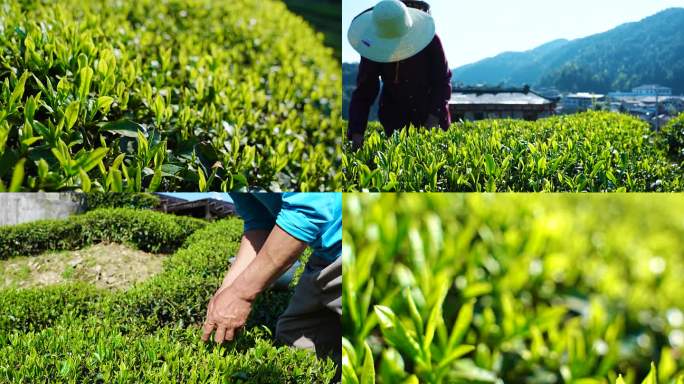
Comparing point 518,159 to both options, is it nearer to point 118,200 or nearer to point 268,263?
point 268,263

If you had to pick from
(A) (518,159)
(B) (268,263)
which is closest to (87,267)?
(B) (268,263)

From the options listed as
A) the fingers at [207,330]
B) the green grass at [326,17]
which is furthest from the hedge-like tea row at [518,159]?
the green grass at [326,17]

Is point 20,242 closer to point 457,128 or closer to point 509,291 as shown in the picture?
point 509,291

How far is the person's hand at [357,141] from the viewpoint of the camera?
385 cm

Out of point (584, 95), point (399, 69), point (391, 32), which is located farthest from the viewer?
point (584, 95)

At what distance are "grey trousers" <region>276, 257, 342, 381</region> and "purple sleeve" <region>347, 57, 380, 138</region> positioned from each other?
1.28 m

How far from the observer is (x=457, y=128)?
3965 millimetres

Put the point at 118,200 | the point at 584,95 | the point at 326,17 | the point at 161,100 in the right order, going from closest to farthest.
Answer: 1. the point at 118,200
2. the point at 161,100
3. the point at 584,95
4. the point at 326,17

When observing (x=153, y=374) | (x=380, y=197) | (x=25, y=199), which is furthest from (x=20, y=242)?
(x=380, y=197)

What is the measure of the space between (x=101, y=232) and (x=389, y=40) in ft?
6.98

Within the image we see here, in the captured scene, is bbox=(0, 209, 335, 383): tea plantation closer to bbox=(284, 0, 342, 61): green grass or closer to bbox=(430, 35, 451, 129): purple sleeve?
bbox=(430, 35, 451, 129): purple sleeve

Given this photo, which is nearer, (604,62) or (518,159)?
(518,159)

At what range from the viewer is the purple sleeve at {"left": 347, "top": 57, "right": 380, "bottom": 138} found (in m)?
3.77

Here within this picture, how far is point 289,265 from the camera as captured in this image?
281cm
